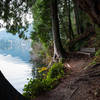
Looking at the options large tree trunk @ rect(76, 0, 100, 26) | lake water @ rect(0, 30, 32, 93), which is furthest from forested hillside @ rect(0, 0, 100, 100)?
lake water @ rect(0, 30, 32, 93)

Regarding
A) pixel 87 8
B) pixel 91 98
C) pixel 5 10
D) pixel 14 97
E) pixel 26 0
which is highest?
pixel 26 0

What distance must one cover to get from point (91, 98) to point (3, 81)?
2.51 m

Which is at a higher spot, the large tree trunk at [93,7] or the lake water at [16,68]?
the large tree trunk at [93,7]

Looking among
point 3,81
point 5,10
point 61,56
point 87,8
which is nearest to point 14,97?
point 3,81

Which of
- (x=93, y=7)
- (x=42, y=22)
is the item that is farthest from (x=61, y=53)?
(x=93, y=7)

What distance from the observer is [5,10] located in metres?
4.39

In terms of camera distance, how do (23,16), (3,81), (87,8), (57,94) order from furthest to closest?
1. (23,16)
2. (57,94)
3. (3,81)
4. (87,8)

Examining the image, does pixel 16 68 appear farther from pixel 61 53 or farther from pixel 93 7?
pixel 93 7

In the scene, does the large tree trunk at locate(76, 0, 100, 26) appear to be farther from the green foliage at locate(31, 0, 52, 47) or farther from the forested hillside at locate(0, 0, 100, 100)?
the green foliage at locate(31, 0, 52, 47)

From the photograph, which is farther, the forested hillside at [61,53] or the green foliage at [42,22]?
the green foliage at [42,22]

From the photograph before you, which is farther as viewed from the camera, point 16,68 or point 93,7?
point 16,68

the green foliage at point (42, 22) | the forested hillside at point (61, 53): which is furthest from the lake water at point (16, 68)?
the green foliage at point (42, 22)

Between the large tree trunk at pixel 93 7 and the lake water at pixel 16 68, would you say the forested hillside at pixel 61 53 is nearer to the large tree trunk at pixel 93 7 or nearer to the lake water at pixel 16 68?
the large tree trunk at pixel 93 7

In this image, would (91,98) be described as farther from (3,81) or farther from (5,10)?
(5,10)
